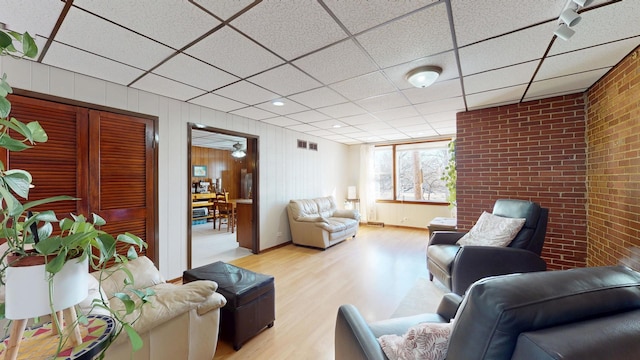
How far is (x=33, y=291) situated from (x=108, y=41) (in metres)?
2.04

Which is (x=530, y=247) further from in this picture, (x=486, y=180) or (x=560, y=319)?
(x=560, y=319)

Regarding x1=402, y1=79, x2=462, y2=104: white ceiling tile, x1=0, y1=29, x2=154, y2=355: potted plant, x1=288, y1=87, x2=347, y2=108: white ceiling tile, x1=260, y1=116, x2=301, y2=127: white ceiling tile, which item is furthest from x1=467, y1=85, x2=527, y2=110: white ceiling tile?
x1=0, y1=29, x2=154, y2=355: potted plant

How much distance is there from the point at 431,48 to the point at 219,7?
5.13 feet

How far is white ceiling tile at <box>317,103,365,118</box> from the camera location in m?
3.45

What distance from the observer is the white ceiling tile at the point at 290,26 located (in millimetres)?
1489

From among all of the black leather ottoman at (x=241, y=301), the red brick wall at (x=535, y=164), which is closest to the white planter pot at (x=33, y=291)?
the black leather ottoman at (x=241, y=301)

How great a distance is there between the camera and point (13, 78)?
2086 mm

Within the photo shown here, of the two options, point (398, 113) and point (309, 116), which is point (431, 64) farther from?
point (309, 116)

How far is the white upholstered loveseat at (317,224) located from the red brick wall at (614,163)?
11.3ft

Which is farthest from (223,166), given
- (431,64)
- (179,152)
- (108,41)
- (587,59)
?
(587,59)

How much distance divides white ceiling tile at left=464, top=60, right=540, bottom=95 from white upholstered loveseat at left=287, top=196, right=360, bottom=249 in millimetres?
3058

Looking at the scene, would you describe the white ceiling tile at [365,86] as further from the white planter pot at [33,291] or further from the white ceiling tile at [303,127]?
the white planter pot at [33,291]

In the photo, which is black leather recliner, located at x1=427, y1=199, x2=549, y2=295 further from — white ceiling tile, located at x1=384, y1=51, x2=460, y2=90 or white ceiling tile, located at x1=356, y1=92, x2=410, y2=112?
white ceiling tile, located at x1=356, y1=92, x2=410, y2=112

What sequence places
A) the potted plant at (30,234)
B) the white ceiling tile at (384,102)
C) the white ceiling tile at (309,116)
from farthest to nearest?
the white ceiling tile at (309,116) < the white ceiling tile at (384,102) < the potted plant at (30,234)
